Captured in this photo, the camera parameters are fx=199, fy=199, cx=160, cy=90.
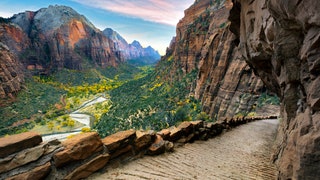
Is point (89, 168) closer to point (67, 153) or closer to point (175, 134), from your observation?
point (67, 153)

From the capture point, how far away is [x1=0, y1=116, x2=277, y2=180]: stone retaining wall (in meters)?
4.43

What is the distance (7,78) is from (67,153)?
101620 mm

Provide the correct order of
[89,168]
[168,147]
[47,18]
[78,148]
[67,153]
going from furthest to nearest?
[47,18], [168,147], [89,168], [78,148], [67,153]

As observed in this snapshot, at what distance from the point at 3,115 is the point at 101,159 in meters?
82.0

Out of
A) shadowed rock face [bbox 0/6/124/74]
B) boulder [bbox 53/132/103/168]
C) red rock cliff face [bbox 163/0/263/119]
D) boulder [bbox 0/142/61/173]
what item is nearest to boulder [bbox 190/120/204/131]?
boulder [bbox 53/132/103/168]

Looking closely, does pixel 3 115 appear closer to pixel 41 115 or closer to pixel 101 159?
pixel 41 115

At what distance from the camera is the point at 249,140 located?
12242 millimetres

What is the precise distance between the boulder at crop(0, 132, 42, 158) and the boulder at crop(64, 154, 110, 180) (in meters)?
1.20

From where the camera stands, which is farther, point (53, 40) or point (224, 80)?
point (53, 40)

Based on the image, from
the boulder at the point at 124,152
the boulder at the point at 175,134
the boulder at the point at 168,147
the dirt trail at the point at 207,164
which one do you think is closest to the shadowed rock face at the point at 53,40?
the boulder at the point at 175,134

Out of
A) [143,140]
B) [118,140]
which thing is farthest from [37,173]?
[143,140]

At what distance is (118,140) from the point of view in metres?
6.41

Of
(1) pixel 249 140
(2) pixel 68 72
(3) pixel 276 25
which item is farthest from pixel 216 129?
(2) pixel 68 72

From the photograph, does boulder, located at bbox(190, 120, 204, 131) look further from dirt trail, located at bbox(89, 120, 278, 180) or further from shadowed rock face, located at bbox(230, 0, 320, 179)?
shadowed rock face, located at bbox(230, 0, 320, 179)
